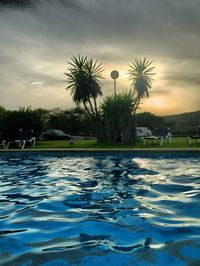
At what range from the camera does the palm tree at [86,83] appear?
2262 centimetres

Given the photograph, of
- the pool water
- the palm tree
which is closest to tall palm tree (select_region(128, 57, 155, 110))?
the palm tree

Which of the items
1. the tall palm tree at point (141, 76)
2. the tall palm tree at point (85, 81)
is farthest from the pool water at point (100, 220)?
the tall palm tree at point (141, 76)

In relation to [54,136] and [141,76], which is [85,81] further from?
[54,136]

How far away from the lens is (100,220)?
17.3 ft

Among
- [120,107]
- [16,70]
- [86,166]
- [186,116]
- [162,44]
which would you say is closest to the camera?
[86,166]

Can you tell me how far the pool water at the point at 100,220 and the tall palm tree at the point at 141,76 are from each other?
13.7 m

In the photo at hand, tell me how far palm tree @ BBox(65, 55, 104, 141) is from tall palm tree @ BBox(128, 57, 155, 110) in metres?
2.01

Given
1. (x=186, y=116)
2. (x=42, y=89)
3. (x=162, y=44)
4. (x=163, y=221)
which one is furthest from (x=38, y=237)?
(x=186, y=116)

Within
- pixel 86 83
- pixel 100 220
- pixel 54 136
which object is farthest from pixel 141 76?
pixel 100 220

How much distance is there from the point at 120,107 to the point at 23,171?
36.1 feet

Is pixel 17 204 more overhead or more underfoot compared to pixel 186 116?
more underfoot

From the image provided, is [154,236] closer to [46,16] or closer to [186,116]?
[46,16]

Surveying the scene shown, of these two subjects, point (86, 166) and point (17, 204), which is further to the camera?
point (86, 166)

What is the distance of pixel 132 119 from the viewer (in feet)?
71.1
